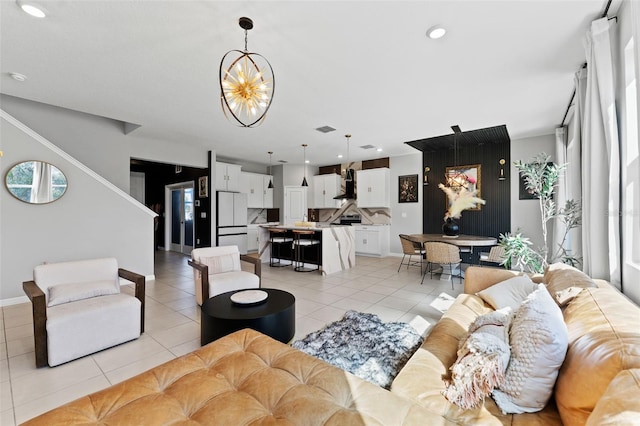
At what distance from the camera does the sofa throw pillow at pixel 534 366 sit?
1144mm

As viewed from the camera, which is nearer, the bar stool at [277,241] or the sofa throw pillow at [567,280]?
the sofa throw pillow at [567,280]

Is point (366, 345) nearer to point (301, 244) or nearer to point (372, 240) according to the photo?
point (301, 244)

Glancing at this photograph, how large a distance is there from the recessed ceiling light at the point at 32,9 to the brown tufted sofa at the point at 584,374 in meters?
3.66

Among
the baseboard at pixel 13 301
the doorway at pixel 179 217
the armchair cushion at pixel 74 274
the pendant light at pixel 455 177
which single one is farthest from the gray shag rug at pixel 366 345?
the doorway at pixel 179 217

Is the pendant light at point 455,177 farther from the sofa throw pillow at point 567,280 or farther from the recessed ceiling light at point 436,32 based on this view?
the sofa throw pillow at point 567,280

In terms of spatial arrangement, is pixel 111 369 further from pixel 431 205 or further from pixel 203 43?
pixel 431 205

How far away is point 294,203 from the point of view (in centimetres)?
896

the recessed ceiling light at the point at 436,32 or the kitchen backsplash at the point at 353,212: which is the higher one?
the recessed ceiling light at the point at 436,32

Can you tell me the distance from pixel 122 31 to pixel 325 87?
6.93 feet

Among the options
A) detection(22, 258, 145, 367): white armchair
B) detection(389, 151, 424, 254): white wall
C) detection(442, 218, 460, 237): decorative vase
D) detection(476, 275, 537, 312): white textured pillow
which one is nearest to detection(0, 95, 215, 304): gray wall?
detection(22, 258, 145, 367): white armchair

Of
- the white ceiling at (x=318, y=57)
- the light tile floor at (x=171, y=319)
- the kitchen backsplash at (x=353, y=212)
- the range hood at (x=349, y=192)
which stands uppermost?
the white ceiling at (x=318, y=57)

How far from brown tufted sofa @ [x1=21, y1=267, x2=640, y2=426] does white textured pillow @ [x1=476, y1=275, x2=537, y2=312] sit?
766mm

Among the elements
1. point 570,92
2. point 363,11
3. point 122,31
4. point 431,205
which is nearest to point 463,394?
point 363,11

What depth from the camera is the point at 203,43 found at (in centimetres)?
259
